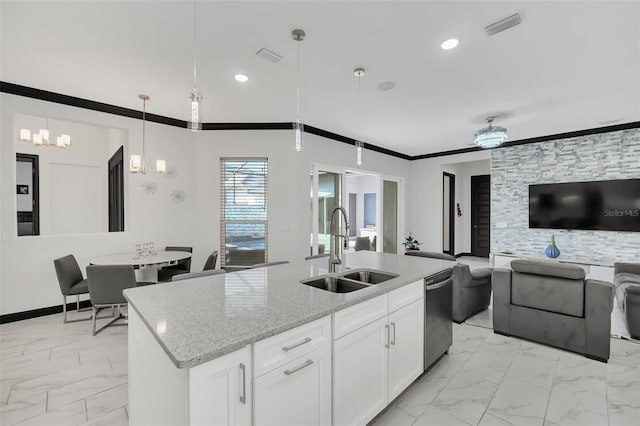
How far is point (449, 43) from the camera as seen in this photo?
2535 mm

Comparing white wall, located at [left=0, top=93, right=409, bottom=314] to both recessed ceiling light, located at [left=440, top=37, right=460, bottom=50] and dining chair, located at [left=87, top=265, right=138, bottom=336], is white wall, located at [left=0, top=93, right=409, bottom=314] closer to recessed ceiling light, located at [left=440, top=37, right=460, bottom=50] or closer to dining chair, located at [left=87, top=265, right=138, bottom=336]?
dining chair, located at [left=87, top=265, right=138, bottom=336]

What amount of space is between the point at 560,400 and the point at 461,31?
2932mm

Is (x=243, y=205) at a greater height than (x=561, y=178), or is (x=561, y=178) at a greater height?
(x=561, y=178)

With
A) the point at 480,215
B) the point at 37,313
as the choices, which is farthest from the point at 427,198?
the point at 37,313

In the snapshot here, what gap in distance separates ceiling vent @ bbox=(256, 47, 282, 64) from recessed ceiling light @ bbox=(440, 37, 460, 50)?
1.49 metres

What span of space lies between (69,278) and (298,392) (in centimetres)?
356

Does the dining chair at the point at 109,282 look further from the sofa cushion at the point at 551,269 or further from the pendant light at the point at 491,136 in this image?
the pendant light at the point at 491,136

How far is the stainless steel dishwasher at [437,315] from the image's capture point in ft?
7.54

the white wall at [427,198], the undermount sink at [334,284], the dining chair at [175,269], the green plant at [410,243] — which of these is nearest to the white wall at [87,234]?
the dining chair at [175,269]

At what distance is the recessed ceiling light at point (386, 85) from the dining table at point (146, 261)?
3.23m

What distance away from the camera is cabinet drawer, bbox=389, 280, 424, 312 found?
75.6 inches

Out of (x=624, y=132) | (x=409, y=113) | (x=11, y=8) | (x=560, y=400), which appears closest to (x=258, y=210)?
(x=409, y=113)

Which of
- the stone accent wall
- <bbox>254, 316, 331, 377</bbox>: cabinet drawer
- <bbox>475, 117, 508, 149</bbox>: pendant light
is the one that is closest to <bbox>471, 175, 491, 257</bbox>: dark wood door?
the stone accent wall

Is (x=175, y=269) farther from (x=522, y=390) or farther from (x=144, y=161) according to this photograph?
(x=522, y=390)
